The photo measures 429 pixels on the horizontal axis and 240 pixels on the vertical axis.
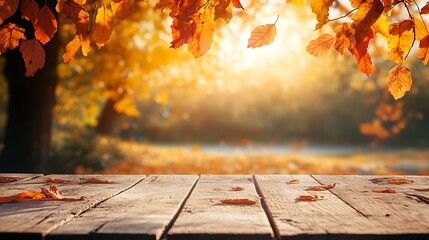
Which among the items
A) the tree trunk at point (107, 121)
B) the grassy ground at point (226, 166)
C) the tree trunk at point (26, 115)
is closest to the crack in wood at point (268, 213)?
the tree trunk at point (26, 115)

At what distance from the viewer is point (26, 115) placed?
8891 mm

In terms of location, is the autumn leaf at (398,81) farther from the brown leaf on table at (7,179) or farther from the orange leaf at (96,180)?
the brown leaf on table at (7,179)

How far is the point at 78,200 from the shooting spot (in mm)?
2393

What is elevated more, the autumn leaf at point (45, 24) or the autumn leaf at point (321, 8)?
the autumn leaf at point (321, 8)

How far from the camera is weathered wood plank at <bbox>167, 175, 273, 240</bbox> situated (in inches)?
67.1

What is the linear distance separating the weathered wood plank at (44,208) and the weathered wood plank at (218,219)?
400mm

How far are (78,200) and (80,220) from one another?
19.0 inches

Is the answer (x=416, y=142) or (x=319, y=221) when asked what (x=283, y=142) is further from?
(x=319, y=221)

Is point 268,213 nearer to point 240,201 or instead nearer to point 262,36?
point 240,201

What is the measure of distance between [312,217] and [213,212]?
1.18ft

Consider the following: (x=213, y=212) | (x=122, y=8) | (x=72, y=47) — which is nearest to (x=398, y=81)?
(x=213, y=212)

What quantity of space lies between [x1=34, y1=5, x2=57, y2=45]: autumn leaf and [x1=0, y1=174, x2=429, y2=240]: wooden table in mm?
723

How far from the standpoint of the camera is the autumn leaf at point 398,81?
8.29 feet

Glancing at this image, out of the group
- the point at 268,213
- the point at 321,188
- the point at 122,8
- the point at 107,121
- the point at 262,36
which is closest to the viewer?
the point at 268,213
